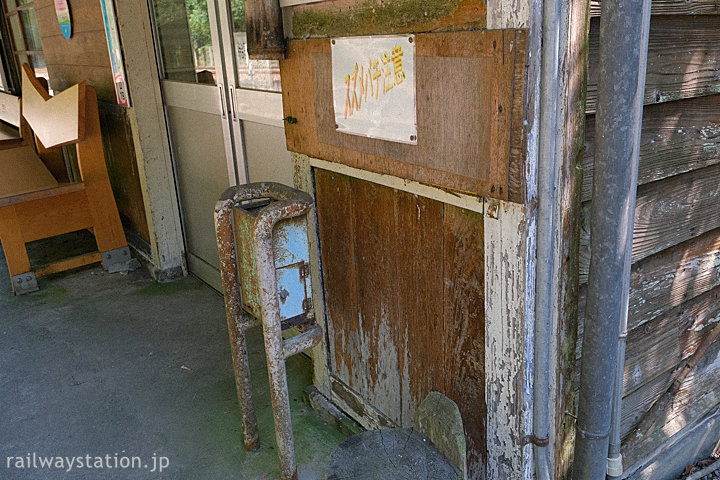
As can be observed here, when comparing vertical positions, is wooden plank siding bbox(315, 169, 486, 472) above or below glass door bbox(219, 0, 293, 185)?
below

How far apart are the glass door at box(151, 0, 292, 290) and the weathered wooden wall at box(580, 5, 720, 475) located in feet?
5.53

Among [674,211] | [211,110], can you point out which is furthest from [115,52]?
[674,211]

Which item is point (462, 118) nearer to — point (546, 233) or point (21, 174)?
point (546, 233)

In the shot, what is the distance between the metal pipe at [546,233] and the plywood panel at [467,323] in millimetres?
183

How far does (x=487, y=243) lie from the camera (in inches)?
62.5

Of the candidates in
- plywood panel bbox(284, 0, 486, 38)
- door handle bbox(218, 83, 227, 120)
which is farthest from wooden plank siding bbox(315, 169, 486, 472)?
door handle bbox(218, 83, 227, 120)

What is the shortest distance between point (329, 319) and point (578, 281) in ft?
3.87

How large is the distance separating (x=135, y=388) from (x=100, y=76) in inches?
105

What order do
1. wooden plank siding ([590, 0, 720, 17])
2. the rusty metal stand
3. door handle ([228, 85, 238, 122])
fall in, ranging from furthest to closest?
door handle ([228, 85, 238, 122]) → the rusty metal stand → wooden plank siding ([590, 0, 720, 17])

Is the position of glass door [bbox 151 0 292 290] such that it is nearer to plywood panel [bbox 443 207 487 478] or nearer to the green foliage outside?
the green foliage outside

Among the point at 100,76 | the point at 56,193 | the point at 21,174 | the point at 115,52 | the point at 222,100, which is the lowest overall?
the point at 56,193

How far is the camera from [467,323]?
1.76 metres

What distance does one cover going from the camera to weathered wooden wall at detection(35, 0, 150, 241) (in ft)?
14.3

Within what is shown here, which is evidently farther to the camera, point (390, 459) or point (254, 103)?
point (254, 103)
